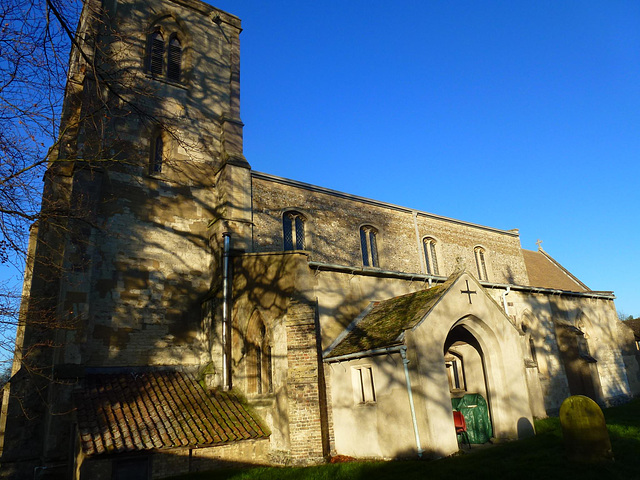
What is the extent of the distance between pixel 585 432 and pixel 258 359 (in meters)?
8.94

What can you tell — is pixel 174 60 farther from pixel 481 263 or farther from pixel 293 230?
pixel 481 263

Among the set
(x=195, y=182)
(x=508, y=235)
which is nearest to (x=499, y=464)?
(x=195, y=182)

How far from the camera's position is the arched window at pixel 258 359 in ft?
45.9

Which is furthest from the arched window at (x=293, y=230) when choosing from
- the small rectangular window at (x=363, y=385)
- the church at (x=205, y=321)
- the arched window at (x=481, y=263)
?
the arched window at (x=481, y=263)

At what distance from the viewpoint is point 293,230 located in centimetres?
1966

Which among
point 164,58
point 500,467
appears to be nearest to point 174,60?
point 164,58

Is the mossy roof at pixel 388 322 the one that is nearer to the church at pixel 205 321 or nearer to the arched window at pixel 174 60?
the church at pixel 205 321

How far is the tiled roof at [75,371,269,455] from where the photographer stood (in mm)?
11258

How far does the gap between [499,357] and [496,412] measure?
5.22ft

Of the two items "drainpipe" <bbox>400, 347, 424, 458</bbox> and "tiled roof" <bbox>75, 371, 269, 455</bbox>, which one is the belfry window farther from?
"drainpipe" <bbox>400, 347, 424, 458</bbox>

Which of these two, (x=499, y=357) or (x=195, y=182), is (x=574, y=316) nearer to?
(x=499, y=357)

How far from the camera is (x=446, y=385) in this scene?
11.8m

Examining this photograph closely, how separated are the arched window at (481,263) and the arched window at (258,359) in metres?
16.8

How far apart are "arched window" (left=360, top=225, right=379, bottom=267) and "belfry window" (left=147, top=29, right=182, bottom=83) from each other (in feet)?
35.3
